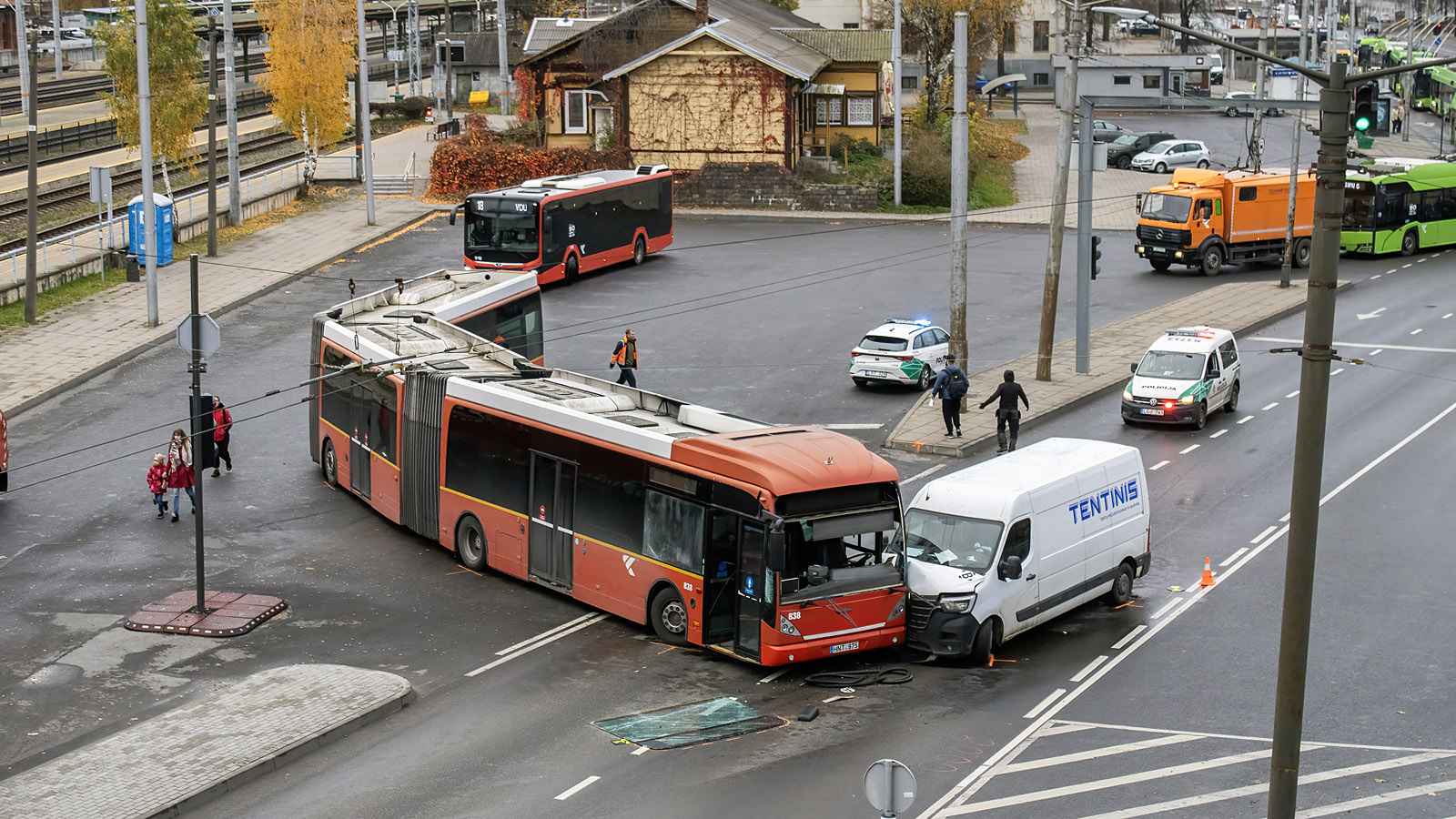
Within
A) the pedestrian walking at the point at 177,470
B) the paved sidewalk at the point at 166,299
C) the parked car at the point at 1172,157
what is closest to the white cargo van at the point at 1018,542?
the pedestrian walking at the point at 177,470

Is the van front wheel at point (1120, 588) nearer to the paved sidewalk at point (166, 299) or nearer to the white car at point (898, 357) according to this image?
the white car at point (898, 357)

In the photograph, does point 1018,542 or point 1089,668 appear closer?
point 1089,668

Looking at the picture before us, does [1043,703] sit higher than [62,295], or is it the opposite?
[62,295]

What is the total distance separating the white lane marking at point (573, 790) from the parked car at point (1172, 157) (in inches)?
2202

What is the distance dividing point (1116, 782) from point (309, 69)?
47.4m

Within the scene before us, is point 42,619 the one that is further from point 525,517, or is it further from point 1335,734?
point 1335,734

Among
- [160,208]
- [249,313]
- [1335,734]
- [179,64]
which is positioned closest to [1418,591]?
[1335,734]

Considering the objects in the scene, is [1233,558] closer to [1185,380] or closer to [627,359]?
[1185,380]

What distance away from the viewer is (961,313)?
31.8 metres

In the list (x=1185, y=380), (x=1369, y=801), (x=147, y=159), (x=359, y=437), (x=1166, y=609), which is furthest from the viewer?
(x=147, y=159)

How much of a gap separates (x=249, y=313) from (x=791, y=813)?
96.2ft

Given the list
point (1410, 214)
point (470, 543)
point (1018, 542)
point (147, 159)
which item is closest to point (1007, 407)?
point (1018, 542)

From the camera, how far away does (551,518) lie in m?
21.0

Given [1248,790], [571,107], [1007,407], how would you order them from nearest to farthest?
[1248,790], [1007,407], [571,107]
